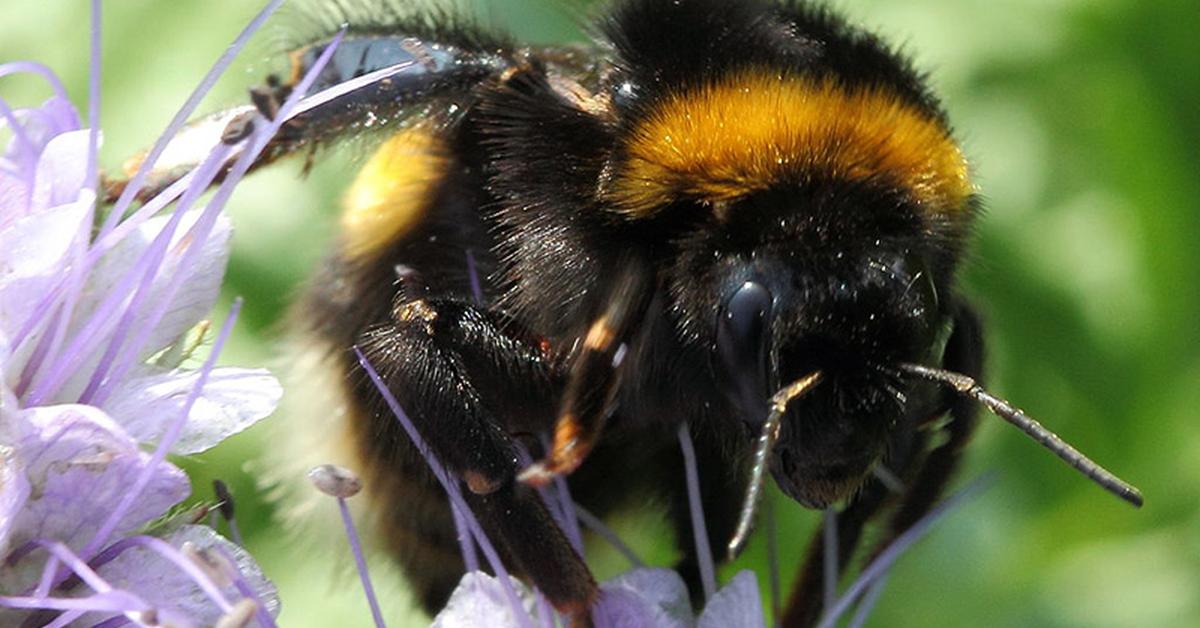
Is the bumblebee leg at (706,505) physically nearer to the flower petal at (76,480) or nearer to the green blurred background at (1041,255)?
the flower petal at (76,480)

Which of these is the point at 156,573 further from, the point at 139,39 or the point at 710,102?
the point at 139,39

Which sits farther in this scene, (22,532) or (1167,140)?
(1167,140)

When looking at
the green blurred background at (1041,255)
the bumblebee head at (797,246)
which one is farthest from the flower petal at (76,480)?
the green blurred background at (1041,255)

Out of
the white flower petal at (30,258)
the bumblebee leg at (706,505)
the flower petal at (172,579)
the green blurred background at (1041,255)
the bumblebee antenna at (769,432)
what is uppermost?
the bumblebee antenna at (769,432)

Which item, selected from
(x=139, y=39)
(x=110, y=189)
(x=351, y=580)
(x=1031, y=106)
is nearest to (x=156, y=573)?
(x=110, y=189)

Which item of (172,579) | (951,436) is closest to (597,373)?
(172,579)

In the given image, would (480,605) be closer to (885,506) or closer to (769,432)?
(769,432)

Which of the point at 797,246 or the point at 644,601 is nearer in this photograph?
the point at 797,246
